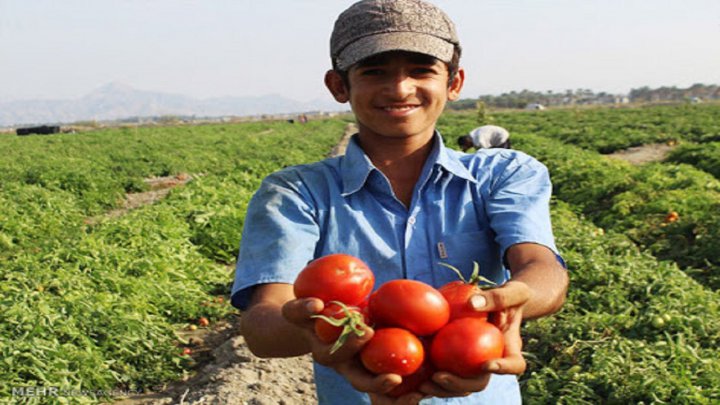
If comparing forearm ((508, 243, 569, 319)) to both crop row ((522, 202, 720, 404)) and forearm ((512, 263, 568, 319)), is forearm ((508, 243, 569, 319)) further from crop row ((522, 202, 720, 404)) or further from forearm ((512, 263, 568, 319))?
crop row ((522, 202, 720, 404))

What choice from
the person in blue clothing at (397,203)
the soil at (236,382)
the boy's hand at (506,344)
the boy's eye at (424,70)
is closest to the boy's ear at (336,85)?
the person in blue clothing at (397,203)

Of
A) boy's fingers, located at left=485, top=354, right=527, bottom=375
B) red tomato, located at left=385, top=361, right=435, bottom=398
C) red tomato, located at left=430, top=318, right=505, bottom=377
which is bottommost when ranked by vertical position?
red tomato, located at left=385, top=361, right=435, bottom=398

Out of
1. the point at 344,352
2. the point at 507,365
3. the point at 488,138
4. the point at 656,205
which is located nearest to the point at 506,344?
the point at 507,365

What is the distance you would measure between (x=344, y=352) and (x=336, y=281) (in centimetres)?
18

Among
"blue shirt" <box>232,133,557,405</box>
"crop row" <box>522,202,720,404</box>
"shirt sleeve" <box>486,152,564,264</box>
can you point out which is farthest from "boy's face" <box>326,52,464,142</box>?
"crop row" <box>522,202,720,404</box>

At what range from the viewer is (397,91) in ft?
6.77

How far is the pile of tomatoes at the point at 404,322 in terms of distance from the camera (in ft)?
5.05

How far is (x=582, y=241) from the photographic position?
7516 mm

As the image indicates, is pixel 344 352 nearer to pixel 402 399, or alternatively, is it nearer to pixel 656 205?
pixel 402 399

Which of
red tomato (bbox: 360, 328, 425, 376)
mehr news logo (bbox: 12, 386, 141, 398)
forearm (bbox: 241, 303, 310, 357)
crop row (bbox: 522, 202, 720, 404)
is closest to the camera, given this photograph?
red tomato (bbox: 360, 328, 425, 376)

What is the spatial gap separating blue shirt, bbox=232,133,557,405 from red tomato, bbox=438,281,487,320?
0.36m

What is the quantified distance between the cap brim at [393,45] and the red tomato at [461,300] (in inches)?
29.0

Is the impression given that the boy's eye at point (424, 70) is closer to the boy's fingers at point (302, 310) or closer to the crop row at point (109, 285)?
the boy's fingers at point (302, 310)

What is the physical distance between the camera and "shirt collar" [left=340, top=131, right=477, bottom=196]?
2.16 m
